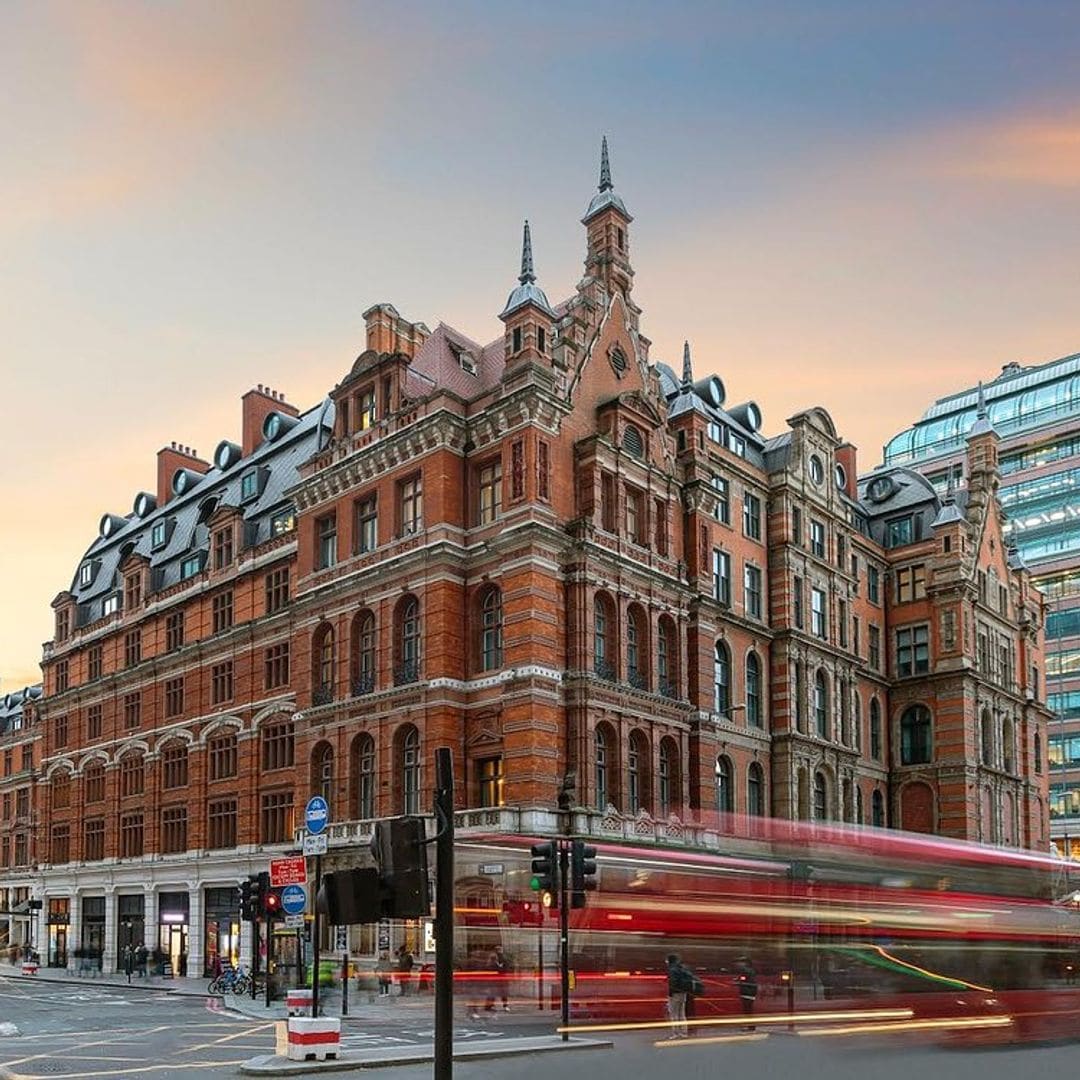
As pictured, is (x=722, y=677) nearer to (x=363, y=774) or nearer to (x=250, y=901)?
(x=363, y=774)

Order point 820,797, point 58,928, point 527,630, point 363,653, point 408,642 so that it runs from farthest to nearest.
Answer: point 58,928 → point 820,797 → point 363,653 → point 408,642 → point 527,630

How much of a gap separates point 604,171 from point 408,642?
20245mm

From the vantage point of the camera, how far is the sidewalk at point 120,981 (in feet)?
173

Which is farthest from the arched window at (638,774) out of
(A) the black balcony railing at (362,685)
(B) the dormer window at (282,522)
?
(B) the dormer window at (282,522)

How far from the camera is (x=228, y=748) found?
196 ft

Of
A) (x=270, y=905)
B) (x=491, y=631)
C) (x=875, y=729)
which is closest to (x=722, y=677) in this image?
(x=491, y=631)

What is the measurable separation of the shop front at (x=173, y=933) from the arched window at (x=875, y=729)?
31.7 meters

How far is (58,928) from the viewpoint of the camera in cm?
7225

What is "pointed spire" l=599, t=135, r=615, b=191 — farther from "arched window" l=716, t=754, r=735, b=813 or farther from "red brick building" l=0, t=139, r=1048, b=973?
"arched window" l=716, t=754, r=735, b=813

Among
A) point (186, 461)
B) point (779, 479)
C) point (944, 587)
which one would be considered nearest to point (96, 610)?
point (186, 461)

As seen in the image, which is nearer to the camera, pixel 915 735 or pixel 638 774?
pixel 638 774

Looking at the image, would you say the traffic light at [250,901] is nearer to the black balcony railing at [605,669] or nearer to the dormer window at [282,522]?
the black balcony railing at [605,669]

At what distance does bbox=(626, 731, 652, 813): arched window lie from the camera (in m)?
47.2

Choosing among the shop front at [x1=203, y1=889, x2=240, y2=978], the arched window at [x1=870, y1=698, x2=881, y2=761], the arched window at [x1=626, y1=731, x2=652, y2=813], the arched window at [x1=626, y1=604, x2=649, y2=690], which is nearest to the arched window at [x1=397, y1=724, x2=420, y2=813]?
the arched window at [x1=626, y1=731, x2=652, y2=813]
